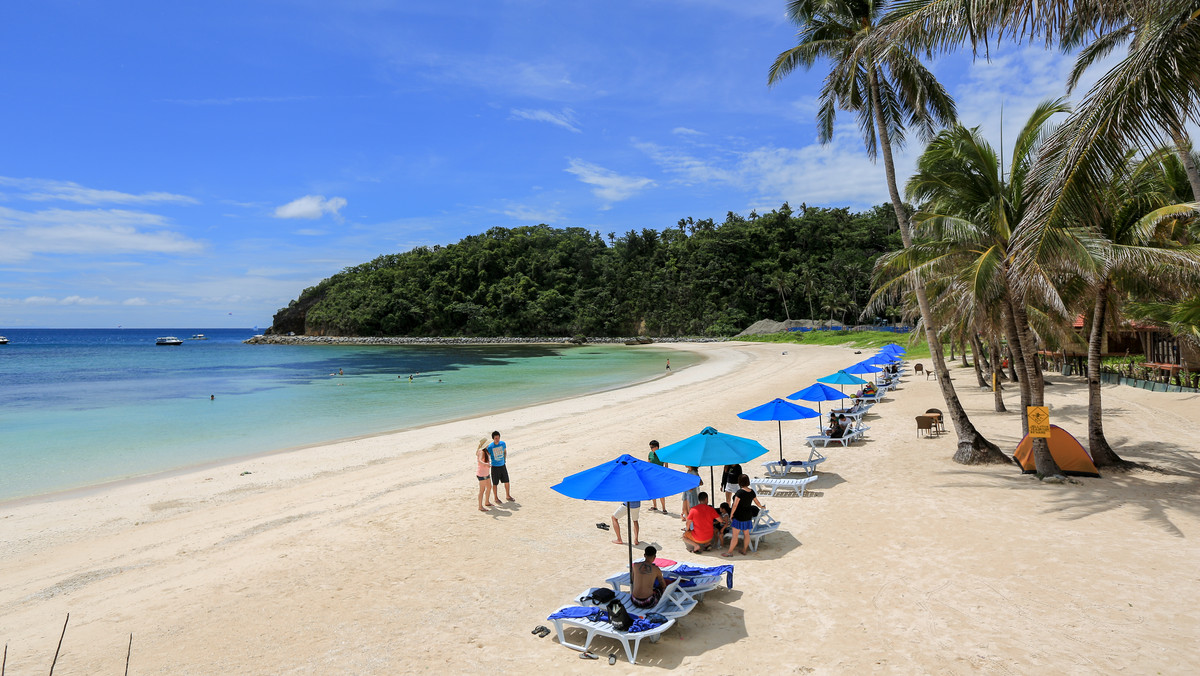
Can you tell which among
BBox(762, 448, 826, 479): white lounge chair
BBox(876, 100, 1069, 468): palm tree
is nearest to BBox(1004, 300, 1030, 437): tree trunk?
BBox(876, 100, 1069, 468): palm tree

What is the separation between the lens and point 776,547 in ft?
26.1

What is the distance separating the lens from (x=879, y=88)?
12.9 metres

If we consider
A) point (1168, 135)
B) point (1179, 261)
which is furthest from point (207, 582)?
point (1179, 261)

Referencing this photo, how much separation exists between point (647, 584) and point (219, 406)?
1150 inches

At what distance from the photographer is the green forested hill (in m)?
84.8

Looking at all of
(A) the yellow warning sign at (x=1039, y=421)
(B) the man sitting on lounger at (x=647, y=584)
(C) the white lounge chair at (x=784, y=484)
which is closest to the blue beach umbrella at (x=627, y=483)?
(B) the man sitting on lounger at (x=647, y=584)

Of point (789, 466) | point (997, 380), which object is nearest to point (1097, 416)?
point (789, 466)

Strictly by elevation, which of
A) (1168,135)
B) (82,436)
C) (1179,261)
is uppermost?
(1168,135)

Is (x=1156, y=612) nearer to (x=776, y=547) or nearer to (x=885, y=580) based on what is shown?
(x=885, y=580)

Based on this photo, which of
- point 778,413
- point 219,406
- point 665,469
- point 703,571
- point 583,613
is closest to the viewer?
point 583,613

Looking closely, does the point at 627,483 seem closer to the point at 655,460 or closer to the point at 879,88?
the point at 655,460

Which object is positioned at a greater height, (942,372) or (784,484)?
(942,372)

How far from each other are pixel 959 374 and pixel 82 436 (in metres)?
35.8

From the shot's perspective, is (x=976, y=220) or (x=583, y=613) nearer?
(x=583, y=613)
